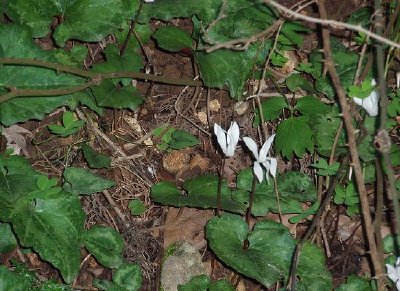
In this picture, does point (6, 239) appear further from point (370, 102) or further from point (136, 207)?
point (370, 102)

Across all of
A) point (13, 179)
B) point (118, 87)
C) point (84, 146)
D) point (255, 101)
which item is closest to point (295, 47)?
point (255, 101)

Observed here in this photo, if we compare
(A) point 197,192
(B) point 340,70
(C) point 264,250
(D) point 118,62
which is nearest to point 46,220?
(A) point 197,192

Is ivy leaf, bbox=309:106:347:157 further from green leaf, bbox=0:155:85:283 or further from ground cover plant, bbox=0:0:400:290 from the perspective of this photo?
green leaf, bbox=0:155:85:283

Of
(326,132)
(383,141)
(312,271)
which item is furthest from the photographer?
(326,132)

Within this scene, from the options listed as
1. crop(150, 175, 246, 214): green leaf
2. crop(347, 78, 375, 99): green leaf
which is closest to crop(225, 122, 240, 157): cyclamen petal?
crop(150, 175, 246, 214): green leaf

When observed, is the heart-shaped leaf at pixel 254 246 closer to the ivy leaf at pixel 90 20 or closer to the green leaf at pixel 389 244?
the green leaf at pixel 389 244

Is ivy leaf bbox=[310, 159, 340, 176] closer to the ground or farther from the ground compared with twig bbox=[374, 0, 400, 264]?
closer to the ground
